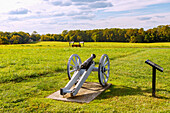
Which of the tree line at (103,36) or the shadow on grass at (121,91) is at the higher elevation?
the tree line at (103,36)

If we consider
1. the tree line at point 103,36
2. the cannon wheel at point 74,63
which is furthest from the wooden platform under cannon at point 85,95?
the tree line at point 103,36

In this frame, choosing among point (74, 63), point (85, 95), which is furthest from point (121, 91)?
point (74, 63)

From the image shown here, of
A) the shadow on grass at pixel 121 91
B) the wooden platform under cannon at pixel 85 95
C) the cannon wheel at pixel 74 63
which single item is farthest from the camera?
the cannon wheel at pixel 74 63

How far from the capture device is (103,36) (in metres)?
78.1

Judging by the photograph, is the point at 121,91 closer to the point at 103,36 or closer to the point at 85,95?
the point at 85,95

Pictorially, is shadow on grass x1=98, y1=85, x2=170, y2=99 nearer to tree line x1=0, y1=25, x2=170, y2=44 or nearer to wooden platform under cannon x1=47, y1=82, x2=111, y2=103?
wooden platform under cannon x1=47, y1=82, x2=111, y2=103

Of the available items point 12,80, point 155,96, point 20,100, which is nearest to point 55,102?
point 20,100

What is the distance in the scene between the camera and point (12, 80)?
938cm

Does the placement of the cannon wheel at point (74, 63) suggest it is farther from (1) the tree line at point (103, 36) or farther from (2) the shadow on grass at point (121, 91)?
(1) the tree line at point (103, 36)

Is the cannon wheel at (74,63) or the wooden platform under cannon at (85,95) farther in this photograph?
the cannon wheel at (74,63)

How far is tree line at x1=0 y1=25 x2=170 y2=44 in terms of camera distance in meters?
65.8

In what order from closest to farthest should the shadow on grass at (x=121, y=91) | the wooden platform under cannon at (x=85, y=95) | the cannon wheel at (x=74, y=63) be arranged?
the wooden platform under cannon at (x=85, y=95), the shadow on grass at (x=121, y=91), the cannon wheel at (x=74, y=63)

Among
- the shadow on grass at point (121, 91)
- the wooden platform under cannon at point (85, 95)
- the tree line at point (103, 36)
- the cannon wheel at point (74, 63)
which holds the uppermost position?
the tree line at point (103, 36)

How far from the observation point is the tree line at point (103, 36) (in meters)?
65.8
